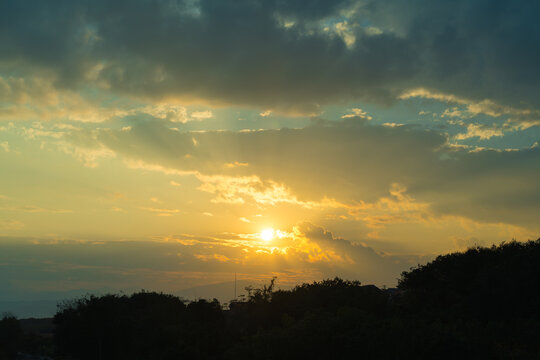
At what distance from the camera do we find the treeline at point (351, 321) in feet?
76.7

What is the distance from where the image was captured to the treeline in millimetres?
23391

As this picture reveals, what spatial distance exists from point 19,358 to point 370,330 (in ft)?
146

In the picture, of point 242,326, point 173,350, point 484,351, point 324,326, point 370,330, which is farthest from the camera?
point 242,326

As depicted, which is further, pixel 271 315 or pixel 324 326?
pixel 271 315

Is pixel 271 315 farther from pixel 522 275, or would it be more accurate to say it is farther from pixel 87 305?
pixel 522 275

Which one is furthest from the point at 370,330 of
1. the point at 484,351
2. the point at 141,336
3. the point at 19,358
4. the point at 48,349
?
the point at 48,349

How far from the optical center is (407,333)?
76.9 feet

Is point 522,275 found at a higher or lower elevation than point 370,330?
higher

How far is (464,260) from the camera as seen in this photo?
51.2m

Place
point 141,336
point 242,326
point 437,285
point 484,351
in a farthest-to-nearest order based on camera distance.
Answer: point 242,326
point 437,285
point 141,336
point 484,351

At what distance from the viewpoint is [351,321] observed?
85.5ft

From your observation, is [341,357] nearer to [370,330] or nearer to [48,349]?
[370,330]

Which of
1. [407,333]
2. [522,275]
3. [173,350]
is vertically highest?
[522,275]

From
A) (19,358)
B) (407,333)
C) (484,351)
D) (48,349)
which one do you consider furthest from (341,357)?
(48,349)
